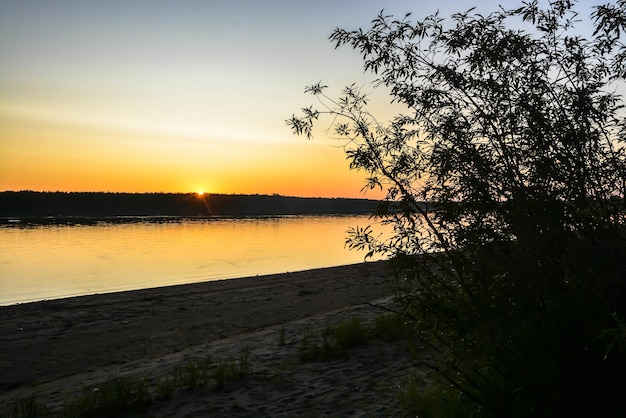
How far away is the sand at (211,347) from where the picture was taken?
757 centimetres

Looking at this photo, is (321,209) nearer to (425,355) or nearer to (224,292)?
(224,292)

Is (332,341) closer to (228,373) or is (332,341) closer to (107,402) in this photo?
(228,373)

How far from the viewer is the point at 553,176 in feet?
17.0

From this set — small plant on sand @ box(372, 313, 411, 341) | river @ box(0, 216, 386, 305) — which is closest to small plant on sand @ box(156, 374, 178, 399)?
small plant on sand @ box(372, 313, 411, 341)

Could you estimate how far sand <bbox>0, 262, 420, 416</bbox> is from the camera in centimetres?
757

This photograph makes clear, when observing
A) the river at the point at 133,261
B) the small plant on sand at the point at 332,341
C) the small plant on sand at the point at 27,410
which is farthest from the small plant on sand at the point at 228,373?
the river at the point at 133,261

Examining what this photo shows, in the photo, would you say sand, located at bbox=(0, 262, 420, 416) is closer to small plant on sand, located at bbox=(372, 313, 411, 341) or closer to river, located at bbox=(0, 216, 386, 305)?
small plant on sand, located at bbox=(372, 313, 411, 341)

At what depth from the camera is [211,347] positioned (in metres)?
11.8

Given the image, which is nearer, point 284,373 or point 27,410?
point 27,410

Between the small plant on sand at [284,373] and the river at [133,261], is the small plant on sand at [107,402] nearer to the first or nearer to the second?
the small plant on sand at [284,373]

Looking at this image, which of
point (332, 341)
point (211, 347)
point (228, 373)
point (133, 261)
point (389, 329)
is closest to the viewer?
point (228, 373)

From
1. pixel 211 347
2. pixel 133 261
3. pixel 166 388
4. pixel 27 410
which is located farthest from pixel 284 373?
pixel 133 261

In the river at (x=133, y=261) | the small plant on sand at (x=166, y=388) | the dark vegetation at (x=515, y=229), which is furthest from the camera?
the river at (x=133, y=261)

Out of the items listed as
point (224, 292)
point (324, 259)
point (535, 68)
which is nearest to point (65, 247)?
point (324, 259)
